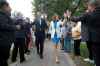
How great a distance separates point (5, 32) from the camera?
920cm

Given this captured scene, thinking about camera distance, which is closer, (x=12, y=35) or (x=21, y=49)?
(x=12, y=35)

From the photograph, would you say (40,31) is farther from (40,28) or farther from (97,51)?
(97,51)

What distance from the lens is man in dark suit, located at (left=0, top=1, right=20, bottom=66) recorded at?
9.07 m

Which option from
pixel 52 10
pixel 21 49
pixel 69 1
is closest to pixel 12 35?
pixel 21 49

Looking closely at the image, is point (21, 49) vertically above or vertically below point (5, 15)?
below

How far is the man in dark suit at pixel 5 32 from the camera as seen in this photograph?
29.8 feet

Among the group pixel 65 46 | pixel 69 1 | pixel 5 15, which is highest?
pixel 69 1

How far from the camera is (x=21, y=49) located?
15023mm

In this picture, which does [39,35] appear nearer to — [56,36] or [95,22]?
[56,36]

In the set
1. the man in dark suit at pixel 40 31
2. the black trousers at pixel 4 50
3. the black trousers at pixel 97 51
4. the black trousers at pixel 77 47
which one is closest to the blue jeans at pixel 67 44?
the black trousers at pixel 77 47

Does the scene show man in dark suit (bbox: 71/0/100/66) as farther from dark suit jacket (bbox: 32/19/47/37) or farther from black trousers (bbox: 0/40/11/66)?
dark suit jacket (bbox: 32/19/47/37)

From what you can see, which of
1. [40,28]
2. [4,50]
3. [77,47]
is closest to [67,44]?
[77,47]

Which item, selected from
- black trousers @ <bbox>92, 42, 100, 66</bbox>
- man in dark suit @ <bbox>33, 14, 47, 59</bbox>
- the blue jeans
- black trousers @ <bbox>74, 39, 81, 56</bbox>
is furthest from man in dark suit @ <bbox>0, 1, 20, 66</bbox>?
the blue jeans

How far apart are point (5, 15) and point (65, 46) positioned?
11668 millimetres
